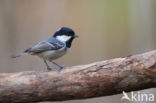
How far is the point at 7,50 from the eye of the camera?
140 inches

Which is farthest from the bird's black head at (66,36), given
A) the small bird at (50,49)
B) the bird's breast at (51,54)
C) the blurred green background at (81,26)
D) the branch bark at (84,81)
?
the blurred green background at (81,26)

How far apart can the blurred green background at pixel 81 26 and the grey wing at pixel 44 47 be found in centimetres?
93

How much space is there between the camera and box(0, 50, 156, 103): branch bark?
1.63 m

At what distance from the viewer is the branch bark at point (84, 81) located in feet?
5.34

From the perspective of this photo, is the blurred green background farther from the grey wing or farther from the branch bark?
the branch bark

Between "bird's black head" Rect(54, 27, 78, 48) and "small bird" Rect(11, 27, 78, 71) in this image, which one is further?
"bird's black head" Rect(54, 27, 78, 48)

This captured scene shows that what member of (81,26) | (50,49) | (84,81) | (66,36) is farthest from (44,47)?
(81,26)

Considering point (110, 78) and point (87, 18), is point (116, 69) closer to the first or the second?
point (110, 78)

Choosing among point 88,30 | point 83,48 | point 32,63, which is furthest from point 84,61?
point 32,63

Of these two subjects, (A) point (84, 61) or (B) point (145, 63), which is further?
(A) point (84, 61)

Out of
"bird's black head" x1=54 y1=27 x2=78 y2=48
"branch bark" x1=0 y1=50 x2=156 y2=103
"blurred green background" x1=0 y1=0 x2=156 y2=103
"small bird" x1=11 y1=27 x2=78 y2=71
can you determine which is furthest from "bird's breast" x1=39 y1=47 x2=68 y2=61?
"blurred green background" x1=0 y1=0 x2=156 y2=103

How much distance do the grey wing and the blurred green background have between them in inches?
36.8

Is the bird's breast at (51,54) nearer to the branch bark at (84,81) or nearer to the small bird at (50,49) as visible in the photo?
the small bird at (50,49)

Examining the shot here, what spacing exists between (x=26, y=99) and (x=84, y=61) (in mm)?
1665
